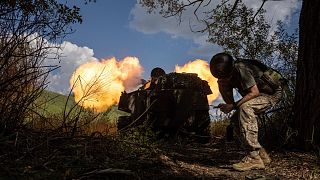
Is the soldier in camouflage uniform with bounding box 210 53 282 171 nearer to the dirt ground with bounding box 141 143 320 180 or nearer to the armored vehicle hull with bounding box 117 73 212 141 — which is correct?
the dirt ground with bounding box 141 143 320 180

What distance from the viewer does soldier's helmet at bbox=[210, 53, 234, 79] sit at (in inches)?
258

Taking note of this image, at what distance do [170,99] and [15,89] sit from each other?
605 cm

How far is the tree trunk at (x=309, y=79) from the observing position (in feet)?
24.3

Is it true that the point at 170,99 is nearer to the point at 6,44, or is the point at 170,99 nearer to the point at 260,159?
the point at 260,159

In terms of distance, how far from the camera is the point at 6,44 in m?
5.68

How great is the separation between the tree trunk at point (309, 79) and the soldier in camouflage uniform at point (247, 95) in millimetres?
960

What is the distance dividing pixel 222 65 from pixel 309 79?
5.78 ft

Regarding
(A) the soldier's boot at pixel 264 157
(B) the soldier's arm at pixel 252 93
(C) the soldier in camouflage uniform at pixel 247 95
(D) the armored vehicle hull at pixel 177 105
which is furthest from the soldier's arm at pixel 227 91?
(D) the armored vehicle hull at pixel 177 105

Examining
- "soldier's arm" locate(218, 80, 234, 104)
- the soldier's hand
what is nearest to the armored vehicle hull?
"soldier's arm" locate(218, 80, 234, 104)

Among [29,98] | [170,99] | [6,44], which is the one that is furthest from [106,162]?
[170,99]

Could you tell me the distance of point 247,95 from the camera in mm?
6383

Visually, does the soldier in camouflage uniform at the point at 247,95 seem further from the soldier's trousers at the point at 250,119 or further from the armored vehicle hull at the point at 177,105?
the armored vehicle hull at the point at 177,105

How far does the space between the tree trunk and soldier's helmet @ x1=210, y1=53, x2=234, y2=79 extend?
63.3 inches

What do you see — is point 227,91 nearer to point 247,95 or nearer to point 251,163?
point 247,95
